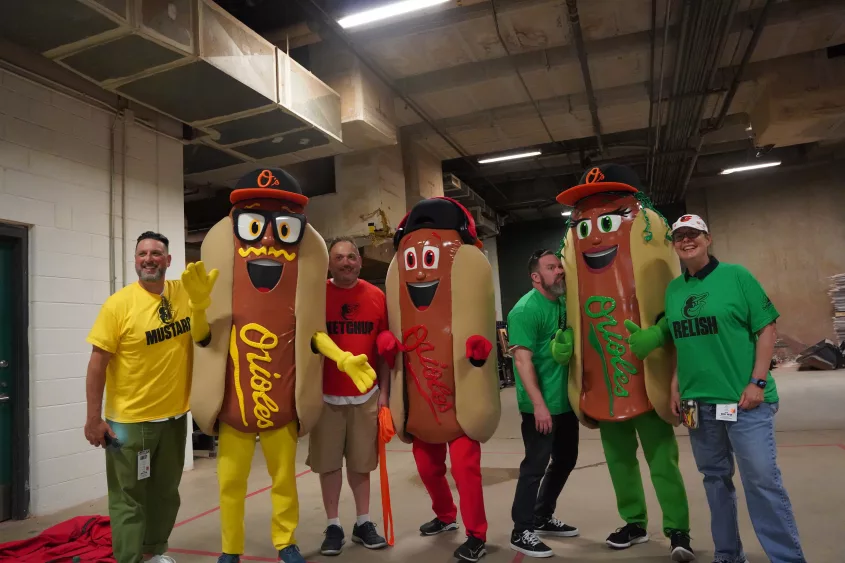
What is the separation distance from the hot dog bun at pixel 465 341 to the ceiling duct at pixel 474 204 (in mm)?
6301

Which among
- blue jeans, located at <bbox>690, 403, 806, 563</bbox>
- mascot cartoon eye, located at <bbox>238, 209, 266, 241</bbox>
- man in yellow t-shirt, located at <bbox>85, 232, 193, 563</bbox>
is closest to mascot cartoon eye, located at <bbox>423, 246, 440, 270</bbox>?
mascot cartoon eye, located at <bbox>238, 209, 266, 241</bbox>

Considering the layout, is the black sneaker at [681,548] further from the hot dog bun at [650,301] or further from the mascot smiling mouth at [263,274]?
the mascot smiling mouth at [263,274]

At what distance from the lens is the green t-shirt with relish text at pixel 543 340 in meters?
2.71

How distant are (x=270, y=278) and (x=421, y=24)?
357 centimetres

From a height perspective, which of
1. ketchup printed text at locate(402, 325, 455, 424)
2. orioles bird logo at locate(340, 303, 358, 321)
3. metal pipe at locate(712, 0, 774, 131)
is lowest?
ketchup printed text at locate(402, 325, 455, 424)

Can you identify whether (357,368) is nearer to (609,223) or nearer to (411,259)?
(411,259)

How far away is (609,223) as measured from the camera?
256 cm

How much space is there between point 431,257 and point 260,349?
86 cm

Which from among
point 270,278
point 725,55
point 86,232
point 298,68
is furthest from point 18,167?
point 725,55

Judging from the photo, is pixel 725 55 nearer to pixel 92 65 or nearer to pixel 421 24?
pixel 421 24

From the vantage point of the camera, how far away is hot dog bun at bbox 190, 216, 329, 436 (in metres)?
2.38

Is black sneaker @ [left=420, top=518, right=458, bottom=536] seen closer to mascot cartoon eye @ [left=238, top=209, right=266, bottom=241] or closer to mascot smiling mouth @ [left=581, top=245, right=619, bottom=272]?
mascot smiling mouth @ [left=581, top=245, right=619, bottom=272]

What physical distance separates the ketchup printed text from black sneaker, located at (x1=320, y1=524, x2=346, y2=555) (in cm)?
88

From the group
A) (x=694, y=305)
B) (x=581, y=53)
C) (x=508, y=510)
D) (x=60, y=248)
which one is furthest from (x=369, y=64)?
(x=694, y=305)
